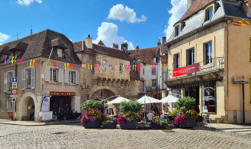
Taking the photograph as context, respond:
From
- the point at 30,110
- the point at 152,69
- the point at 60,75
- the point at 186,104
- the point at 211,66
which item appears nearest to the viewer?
the point at 186,104

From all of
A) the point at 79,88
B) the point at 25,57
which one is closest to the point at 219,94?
the point at 79,88

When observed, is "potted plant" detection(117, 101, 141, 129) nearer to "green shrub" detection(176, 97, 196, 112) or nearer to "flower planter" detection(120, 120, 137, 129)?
"flower planter" detection(120, 120, 137, 129)

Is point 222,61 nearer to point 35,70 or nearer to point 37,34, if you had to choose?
point 35,70

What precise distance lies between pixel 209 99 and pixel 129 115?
6478mm

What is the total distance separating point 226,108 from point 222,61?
3010 millimetres

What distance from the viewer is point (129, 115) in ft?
44.8

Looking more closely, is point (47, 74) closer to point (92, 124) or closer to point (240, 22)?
point (92, 124)

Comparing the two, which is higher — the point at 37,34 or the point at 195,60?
the point at 37,34

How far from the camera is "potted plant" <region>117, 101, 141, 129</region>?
1349 cm

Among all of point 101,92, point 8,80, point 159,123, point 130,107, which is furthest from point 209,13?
point 8,80

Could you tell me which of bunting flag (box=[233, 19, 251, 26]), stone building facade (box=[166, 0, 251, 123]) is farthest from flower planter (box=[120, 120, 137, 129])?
bunting flag (box=[233, 19, 251, 26])

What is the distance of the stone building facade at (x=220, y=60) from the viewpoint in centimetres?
1566

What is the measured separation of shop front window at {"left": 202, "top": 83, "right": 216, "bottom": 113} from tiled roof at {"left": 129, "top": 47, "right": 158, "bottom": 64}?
20.1 m

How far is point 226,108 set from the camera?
1549 centimetres
